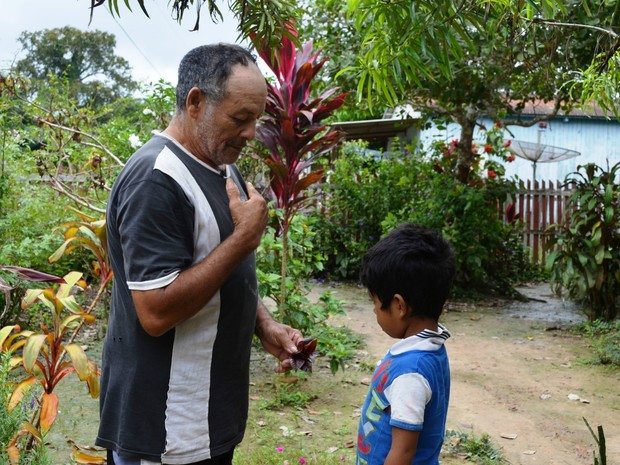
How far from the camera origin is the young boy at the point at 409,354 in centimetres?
182

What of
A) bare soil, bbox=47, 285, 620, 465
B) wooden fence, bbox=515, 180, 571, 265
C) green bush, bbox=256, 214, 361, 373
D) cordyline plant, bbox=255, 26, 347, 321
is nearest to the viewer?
bare soil, bbox=47, 285, 620, 465

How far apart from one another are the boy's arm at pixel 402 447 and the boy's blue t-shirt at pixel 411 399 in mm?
24

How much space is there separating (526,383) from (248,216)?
448cm

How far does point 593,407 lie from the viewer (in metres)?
4.88

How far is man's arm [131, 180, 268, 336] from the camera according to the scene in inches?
62.1

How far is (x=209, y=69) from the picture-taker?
5.87 feet

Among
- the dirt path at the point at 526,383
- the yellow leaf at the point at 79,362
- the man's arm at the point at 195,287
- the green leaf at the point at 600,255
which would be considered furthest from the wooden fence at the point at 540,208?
the man's arm at the point at 195,287

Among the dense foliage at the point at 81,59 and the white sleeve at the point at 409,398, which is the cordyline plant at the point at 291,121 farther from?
the dense foliage at the point at 81,59

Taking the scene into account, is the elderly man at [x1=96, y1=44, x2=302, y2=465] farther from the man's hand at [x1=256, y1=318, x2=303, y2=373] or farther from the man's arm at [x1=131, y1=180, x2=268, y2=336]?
the man's hand at [x1=256, y1=318, x2=303, y2=373]

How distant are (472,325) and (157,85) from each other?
458 cm

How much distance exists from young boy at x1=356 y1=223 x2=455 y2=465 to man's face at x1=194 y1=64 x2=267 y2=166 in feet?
1.85

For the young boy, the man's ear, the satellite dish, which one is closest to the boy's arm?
the young boy

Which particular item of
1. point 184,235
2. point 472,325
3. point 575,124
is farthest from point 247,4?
point 575,124

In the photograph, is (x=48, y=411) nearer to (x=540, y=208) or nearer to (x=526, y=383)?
(x=526, y=383)
